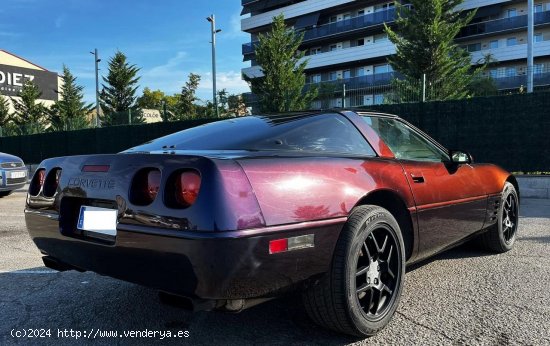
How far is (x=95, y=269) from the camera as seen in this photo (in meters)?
2.69

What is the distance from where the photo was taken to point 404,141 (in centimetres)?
371

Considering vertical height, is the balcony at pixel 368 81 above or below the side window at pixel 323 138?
above

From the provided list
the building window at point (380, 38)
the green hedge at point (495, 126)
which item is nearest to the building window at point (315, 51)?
the building window at point (380, 38)

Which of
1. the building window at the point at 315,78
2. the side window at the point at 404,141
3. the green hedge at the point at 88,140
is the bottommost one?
the side window at the point at 404,141

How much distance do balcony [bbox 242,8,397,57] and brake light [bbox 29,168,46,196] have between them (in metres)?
42.6

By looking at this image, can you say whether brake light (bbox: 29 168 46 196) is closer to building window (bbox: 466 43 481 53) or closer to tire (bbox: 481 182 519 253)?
tire (bbox: 481 182 519 253)

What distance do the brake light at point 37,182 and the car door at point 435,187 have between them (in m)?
2.35

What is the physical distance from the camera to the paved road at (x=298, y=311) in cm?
276

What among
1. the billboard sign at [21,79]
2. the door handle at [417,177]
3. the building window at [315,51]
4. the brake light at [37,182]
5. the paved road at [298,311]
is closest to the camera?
the paved road at [298,311]

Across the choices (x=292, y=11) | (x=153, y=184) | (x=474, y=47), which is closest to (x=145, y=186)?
(x=153, y=184)

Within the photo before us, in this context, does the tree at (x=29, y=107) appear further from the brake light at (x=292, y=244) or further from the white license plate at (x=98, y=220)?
the brake light at (x=292, y=244)

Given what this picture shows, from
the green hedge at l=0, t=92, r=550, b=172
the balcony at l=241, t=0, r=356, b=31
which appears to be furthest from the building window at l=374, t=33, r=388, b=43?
A: the green hedge at l=0, t=92, r=550, b=172

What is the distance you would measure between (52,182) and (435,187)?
106 inches

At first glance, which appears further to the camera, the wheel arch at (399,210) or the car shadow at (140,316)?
the wheel arch at (399,210)
